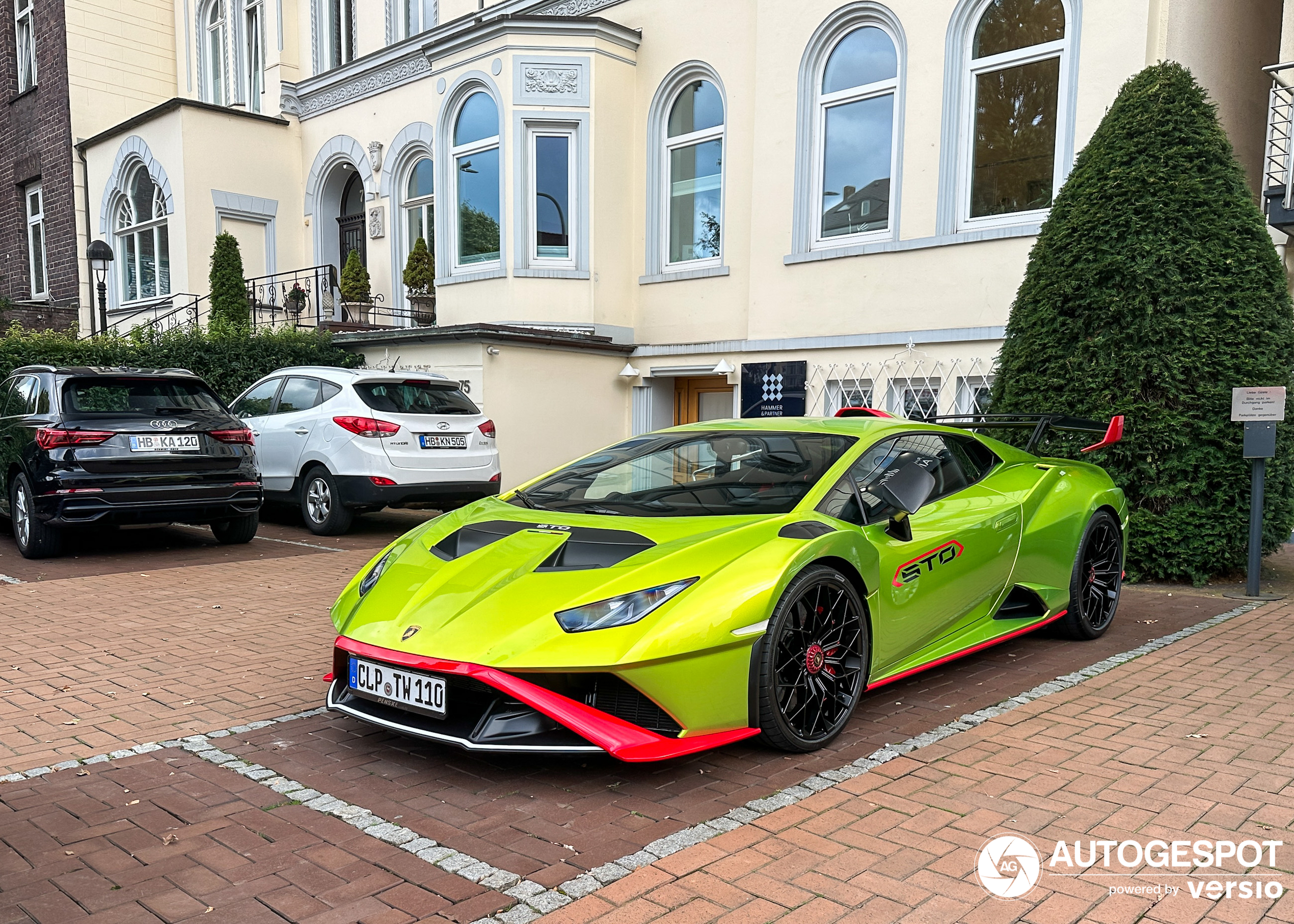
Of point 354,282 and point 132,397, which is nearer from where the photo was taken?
point 132,397

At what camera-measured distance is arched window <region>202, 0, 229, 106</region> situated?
21.4m

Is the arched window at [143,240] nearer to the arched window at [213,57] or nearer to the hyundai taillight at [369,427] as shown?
the arched window at [213,57]

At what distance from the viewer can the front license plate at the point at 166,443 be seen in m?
Result: 7.96

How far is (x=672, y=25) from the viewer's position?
44.4ft

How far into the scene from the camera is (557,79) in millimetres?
13555

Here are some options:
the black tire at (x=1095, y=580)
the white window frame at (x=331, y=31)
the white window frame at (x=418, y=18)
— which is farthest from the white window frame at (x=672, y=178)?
the black tire at (x=1095, y=580)

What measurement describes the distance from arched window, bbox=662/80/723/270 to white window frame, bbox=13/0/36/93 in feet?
57.2

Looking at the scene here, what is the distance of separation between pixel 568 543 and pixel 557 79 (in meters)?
11.2

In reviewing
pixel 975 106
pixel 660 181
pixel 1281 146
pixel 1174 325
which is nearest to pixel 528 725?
pixel 1174 325

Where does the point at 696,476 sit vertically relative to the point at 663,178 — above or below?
below

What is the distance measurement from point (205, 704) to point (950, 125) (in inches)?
380

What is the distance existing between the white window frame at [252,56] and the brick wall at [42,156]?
434 centimetres

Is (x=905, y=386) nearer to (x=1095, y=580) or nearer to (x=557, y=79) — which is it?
(x=1095, y=580)

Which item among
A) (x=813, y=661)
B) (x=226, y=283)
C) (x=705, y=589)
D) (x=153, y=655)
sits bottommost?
(x=153, y=655)
